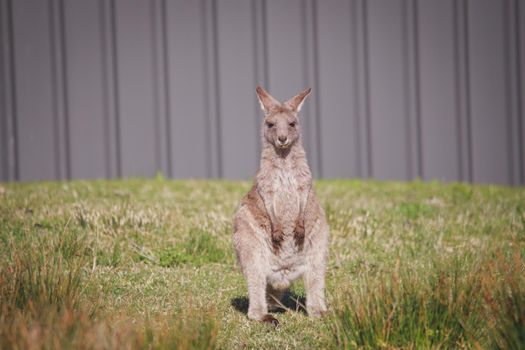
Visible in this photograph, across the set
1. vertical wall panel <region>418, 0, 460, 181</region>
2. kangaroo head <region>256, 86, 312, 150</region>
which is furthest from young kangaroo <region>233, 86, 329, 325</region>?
vertical wall panel <region>418, 0, 460, 181</region>

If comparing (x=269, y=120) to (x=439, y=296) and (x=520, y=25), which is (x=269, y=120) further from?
(x=520, y=25)

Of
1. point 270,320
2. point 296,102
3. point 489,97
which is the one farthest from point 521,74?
point 270,320

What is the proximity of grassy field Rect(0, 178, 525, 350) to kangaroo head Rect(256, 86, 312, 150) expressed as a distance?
1.17 meters

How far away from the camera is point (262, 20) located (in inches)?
435

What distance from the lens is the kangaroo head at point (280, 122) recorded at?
482 centimetres

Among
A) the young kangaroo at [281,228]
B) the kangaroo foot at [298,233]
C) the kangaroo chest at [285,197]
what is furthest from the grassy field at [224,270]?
the kangaroo chest at [285,197]

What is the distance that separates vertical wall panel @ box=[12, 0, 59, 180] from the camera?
10.8m

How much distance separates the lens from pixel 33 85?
35.7 ft

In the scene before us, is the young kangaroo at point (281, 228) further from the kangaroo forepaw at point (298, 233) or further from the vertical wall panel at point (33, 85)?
the vertical wall panel at point (33, 85)

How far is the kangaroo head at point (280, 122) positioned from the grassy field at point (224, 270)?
1169mm

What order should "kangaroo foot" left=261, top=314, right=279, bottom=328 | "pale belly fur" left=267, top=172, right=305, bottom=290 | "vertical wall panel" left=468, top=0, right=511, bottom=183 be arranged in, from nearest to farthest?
"kangaroo foot" left=261, top=314, right=279, bottom=328 → "pale belly fur" left=267, top=172, right=305, bottom=290 → "vertical wall panel" left=468, top=0, right=511, bottom=183

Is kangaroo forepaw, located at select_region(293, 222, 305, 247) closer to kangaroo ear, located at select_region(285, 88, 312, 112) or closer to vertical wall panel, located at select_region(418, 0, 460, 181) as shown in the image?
kangaroo ear, located at select_region(285, 88, 312, 112)

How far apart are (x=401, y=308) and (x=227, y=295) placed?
1884 millimetres

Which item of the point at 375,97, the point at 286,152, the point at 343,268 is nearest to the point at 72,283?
the point at 286,152
